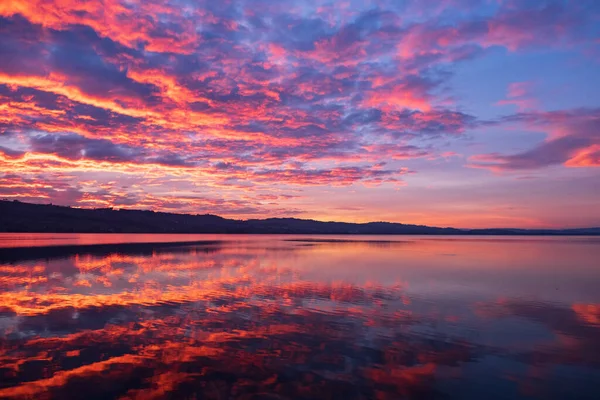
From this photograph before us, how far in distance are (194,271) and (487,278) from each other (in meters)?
29.5

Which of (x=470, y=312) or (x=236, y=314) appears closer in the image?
(x=236, y=314)

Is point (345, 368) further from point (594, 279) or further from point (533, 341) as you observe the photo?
point (594, 279)

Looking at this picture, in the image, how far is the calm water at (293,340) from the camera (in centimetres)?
1208

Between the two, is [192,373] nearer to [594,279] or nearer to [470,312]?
[470,312]

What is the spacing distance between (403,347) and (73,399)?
11.7 metres

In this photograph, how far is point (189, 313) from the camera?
2181 centimetres

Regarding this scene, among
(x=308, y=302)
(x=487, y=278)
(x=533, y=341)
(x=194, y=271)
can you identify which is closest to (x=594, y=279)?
(x=487, y=278)

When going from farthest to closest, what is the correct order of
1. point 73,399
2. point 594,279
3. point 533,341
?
1. point 594,279
2. point 533,341
3. point 73,399

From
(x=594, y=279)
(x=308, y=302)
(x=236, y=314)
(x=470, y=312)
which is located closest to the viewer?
(x=236, y=314)

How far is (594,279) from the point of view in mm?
38656

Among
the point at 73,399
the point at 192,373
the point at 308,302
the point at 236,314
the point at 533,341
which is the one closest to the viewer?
the point at 73,399

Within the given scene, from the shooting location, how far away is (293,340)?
16969mm

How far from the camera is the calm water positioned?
12.1m

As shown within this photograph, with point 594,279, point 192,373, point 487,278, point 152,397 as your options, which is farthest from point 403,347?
point 594,279
